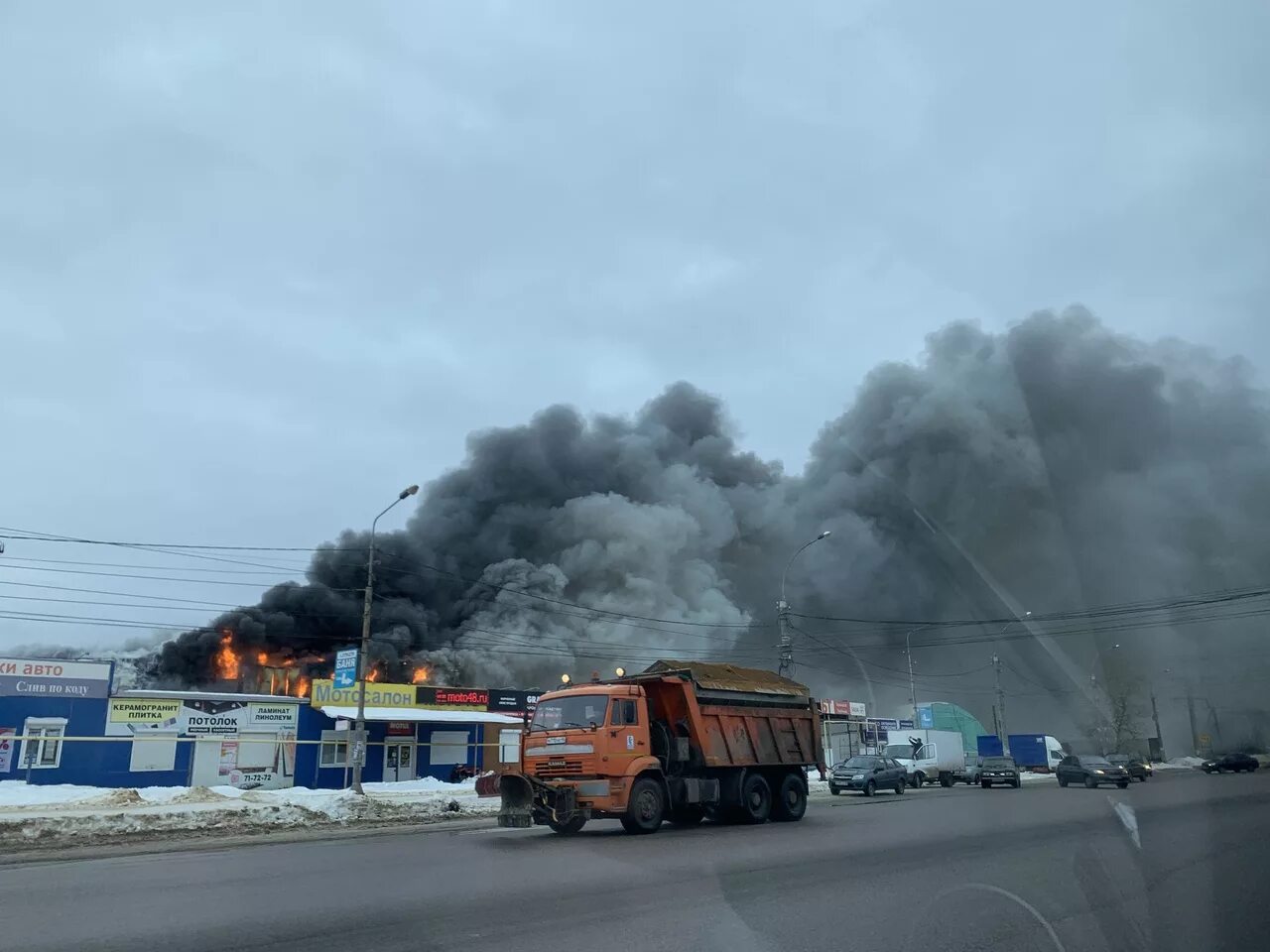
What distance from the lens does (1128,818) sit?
1612 centimetres

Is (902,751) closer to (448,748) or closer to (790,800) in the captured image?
(448,748)

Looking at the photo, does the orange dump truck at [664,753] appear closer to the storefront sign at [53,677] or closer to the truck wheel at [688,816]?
the truck wheel at [688,816]

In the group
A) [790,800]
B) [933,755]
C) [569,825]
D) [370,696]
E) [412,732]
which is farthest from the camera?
[933,755]

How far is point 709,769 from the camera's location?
16906mm

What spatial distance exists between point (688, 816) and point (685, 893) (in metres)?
9.12

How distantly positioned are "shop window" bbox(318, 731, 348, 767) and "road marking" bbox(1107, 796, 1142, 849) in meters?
24.7

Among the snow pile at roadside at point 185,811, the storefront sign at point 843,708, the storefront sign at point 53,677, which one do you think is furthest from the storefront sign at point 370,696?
the storefront sign at point 843,708

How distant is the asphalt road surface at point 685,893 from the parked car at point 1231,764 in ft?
114

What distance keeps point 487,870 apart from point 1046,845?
7.52 m

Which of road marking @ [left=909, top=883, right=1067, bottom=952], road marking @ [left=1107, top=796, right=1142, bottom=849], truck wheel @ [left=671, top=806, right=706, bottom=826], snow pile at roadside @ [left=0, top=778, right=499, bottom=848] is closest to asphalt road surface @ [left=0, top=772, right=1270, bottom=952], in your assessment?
road marking @ [left=909, top=883, right=1067, bottom=952]

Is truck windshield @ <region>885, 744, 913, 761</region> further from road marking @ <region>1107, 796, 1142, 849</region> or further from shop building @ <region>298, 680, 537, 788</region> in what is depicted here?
road marking @ <region>1107, 796, 1142, 849</region>

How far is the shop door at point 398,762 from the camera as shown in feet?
Result: 111

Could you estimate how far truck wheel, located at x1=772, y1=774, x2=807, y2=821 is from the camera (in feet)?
59.4

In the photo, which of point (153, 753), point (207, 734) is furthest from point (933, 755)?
point (153, 753)
